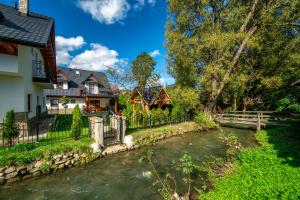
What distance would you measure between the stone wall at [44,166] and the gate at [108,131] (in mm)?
1122

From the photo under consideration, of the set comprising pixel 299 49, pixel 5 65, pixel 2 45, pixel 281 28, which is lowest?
pixel 5 65

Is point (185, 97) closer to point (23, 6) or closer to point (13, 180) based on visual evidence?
point (13, 180)

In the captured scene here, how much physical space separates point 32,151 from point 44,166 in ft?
2.84

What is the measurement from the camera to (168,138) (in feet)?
47.4

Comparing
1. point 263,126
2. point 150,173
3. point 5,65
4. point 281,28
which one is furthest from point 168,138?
point 281,28

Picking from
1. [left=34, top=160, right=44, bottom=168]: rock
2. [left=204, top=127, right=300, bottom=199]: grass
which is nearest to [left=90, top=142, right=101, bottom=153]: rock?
[left=34, top=160, right=44, bottom=168]: rock

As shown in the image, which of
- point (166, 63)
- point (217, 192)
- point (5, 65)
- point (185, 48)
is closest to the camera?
point (217, 192)

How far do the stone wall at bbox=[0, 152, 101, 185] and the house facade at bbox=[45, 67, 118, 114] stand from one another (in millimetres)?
21309

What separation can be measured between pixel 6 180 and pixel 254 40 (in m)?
20.0

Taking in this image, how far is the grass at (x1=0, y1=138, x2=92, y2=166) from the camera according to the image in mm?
7218

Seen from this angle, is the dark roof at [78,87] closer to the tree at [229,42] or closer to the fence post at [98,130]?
the tree at [229,42]

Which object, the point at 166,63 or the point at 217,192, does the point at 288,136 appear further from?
the point at 166,63

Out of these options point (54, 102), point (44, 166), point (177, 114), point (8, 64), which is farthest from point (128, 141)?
point (54, 102)

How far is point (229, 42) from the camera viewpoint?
1627cm
